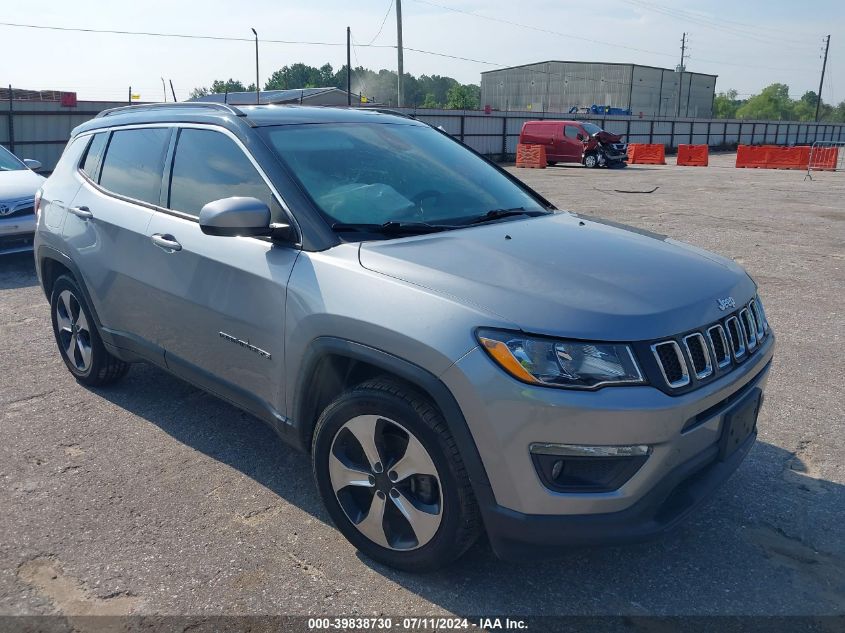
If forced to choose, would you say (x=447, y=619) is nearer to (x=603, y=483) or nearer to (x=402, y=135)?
(x=603, y=483)

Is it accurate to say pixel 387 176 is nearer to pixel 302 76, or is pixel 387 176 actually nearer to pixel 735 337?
pixel 735 337

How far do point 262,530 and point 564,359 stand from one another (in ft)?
5.25

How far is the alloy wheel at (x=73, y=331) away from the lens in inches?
185

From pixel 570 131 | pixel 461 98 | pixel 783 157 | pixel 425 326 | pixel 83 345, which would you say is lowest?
pixel 83 345

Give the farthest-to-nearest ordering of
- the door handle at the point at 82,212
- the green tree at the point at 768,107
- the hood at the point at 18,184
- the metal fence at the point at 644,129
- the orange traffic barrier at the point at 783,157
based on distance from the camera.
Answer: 1. the green tree at the point at 768,107
2. the metal fence at the point at 644,129
3. the orange traffic barrier at the point at 783,157
4. the hood at the point at 18,184
5. the door handle at the point at 82,212

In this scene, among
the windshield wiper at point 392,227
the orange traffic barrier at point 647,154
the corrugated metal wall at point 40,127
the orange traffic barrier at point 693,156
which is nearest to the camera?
the windshield wiper at point 392,227

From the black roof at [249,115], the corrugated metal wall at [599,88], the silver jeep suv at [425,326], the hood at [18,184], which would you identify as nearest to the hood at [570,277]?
the silver jeep suv at [425,326]

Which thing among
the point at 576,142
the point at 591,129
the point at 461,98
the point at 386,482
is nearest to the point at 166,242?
the point at 386,482

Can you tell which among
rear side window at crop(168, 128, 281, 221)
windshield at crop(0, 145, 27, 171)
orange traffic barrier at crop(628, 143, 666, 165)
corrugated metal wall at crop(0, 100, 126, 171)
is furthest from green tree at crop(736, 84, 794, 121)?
rear side window at crop(168, 128, 281, 221)

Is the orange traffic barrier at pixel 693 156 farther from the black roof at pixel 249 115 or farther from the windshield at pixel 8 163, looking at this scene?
the black roof at pixel 249 115

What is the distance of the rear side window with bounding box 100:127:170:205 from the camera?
13.1 feet

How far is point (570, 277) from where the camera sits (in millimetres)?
2738

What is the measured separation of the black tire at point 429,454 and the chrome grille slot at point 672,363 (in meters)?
0.74

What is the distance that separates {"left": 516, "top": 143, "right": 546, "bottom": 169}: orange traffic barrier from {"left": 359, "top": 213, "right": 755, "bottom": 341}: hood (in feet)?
84.5
